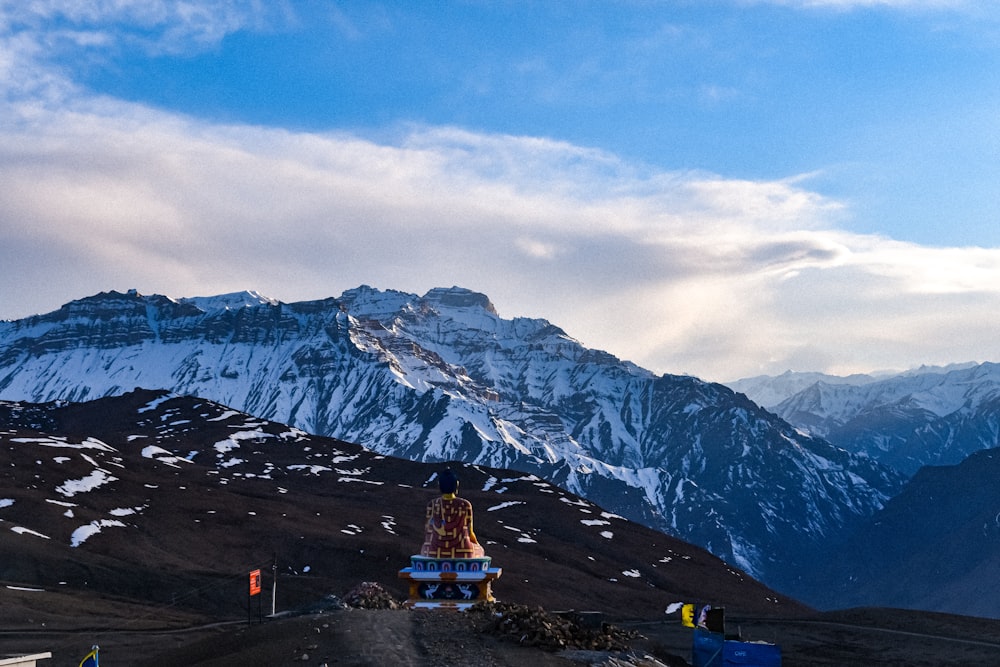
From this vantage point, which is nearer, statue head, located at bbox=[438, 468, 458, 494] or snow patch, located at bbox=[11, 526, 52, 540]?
statue head, located at bbox=[438, 468, 458, 494]

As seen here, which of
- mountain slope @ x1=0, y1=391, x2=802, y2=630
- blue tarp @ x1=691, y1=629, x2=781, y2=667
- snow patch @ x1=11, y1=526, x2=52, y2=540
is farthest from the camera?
snow patch @ x1=11, y1=526, x2=52, y2=540

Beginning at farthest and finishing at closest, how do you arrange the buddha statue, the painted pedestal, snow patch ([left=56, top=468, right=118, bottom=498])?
snow patch ([left=56, top=468, right=118, bottom=498]) → the buddha statue → the painted pedestal

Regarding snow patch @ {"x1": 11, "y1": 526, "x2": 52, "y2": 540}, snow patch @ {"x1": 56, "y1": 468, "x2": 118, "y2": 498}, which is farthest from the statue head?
snow patch @ {"x1": 56, "y1": 468, "x2": 118, "y2": 498}

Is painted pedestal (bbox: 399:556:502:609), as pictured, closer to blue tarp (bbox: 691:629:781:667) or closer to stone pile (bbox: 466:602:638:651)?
stone pile (bbox: 466:602:638:651)

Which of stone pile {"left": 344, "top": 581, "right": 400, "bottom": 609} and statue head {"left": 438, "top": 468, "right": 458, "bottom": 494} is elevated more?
statue head {"left": 438, "top": 468, "right": 458, "bottom": 494}

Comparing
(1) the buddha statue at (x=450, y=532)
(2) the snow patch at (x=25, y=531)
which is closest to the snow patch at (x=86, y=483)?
(2) the snow patch at (x=25, y=531)

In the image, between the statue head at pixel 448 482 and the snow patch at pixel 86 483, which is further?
the snow patch at pixel 86 483

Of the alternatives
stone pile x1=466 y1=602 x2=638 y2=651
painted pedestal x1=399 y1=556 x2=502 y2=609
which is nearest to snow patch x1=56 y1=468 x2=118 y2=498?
painted pedestal x1=399 y1=556 x2=502 y2=609

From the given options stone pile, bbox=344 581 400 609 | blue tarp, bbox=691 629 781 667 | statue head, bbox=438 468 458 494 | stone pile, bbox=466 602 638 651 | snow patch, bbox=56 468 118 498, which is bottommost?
blue tarp, bbox=691 629 781 667

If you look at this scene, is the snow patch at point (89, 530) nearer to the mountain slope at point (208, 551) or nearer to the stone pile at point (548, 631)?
the mountain slope at point (208, 551)

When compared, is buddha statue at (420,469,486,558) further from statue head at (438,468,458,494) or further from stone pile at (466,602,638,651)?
stone pile at (466,602,638,651)

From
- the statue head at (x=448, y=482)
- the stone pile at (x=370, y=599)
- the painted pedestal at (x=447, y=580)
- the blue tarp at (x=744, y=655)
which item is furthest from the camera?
the statue head at (x=448, y=482)

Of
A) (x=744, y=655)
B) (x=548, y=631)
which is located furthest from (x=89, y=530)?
(x=744, y=655)

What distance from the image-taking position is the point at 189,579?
128 metres
